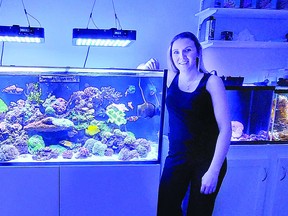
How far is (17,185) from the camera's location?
6.34ft

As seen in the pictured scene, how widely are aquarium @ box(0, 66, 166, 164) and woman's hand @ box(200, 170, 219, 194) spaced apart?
50cm

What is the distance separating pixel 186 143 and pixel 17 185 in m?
1.27

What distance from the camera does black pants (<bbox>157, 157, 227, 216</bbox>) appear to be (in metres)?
1.72

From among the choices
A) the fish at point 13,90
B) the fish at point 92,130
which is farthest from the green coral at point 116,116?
the fish at point 13,90

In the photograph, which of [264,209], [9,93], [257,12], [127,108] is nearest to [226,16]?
[257,12]

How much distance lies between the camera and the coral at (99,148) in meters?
2.03

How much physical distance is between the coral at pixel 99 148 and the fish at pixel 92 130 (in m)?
0.08

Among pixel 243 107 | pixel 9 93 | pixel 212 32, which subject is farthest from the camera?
pixel 212 32

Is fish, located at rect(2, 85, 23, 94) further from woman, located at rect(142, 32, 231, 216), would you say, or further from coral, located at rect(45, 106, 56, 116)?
woman, located at rect(142, 32, 231, 216)

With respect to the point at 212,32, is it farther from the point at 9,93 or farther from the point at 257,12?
the point at 9,93

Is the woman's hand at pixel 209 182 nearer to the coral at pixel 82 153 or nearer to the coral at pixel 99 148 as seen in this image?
the coral at pixel 99 148

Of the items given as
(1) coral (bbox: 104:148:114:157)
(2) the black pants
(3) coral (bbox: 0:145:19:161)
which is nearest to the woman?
(2) the black pants

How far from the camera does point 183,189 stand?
1823 millimetres

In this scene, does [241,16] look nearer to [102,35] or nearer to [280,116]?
[280,116]
